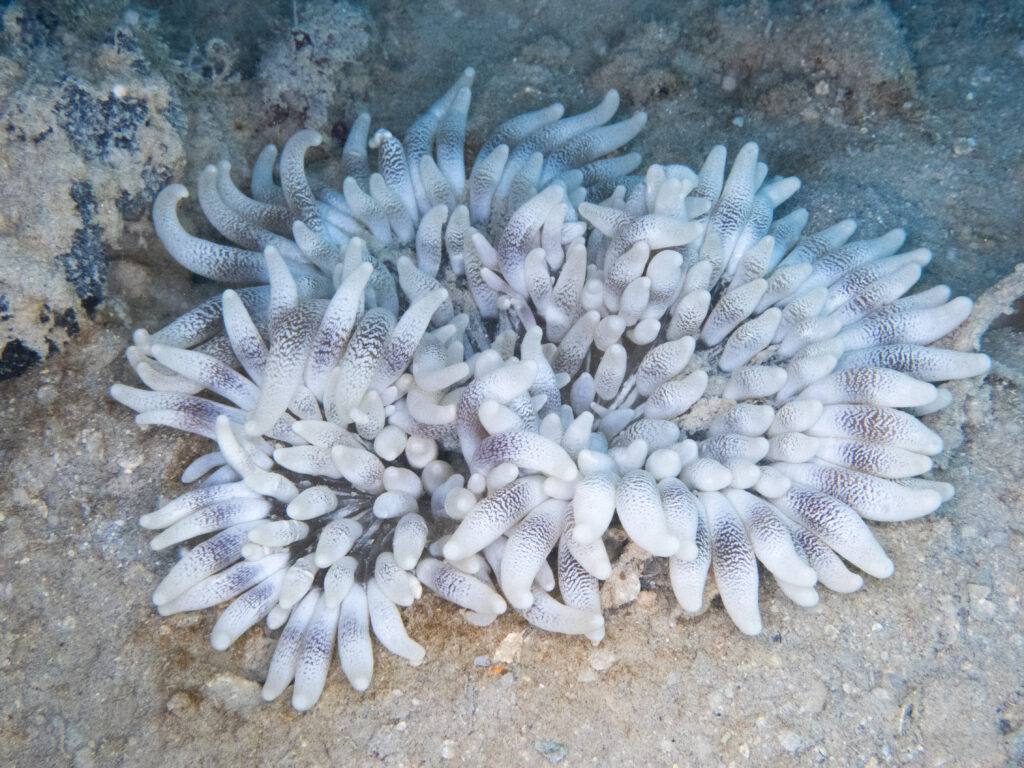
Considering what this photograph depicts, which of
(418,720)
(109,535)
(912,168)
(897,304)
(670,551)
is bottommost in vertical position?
(912,168)

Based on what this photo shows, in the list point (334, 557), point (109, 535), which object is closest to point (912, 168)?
point (334, 557)

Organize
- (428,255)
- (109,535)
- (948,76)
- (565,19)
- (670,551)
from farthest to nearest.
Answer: (565,19) < (948,76) < (428,255) < (109,535) < (670,551)

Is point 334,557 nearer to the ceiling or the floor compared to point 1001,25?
nearer to the ceiling

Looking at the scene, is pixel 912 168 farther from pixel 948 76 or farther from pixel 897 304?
pixel 897 304

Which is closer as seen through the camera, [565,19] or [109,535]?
[109,535]

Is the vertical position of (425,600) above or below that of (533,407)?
below

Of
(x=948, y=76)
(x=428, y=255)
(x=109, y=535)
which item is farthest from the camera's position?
(x=948, y=76)

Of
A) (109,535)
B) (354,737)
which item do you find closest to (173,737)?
(354,737)
